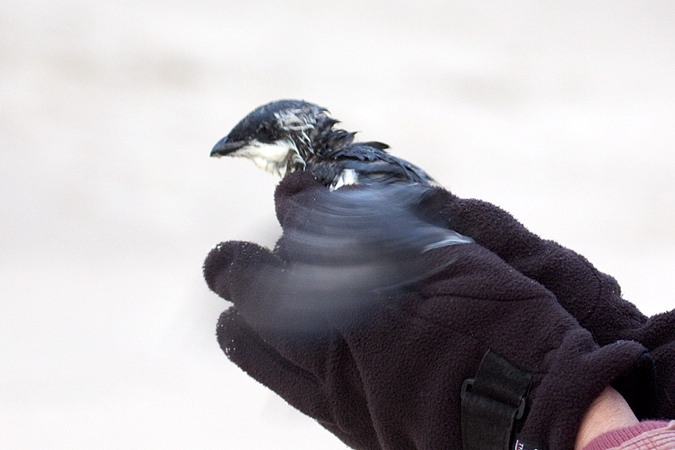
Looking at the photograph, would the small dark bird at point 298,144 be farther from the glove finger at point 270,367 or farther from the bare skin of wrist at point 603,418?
the bare skin of wrist at point 603,418

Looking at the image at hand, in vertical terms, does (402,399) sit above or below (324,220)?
below

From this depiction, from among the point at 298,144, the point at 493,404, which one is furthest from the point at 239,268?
the point at 298,144

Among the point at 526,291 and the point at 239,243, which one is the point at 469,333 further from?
the point at 239,243

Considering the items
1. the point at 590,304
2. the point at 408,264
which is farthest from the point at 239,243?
the point at 590,304

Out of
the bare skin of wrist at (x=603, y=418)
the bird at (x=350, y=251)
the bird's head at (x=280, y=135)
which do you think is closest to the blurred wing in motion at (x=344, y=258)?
the bird at (x=350, y=251)

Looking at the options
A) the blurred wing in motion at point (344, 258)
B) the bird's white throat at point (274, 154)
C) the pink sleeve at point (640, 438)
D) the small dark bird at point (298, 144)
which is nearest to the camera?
the pink sleeve at point (640, 438)

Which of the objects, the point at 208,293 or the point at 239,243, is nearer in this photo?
the point at 239,243
